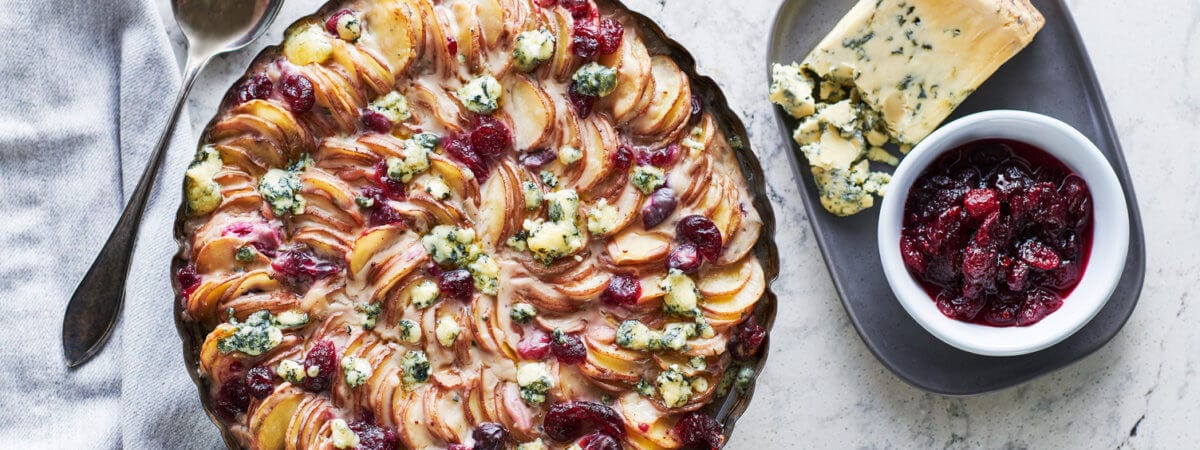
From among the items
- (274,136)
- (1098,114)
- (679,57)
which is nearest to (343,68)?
(274,136)

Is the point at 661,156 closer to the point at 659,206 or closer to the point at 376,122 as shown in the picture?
the point at 659,206

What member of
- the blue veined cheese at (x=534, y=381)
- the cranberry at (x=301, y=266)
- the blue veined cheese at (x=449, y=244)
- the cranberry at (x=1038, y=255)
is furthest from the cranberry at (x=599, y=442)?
the cranberry at (x=1038, y=255)

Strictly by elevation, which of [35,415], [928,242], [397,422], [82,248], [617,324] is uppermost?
[928,242]

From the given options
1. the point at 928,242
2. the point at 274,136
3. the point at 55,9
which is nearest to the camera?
the point at 274,136

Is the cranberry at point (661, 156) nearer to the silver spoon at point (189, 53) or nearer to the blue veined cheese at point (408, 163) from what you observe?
the blue veined cheese at point (408, 163)

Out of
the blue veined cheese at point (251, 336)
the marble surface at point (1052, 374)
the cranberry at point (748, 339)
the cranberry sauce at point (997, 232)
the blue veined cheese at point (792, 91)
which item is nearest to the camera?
the blue veined cheese at point (251, 336)

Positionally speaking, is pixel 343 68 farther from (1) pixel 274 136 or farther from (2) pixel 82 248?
(2) pixel 82 248

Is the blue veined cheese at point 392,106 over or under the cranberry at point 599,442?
over
